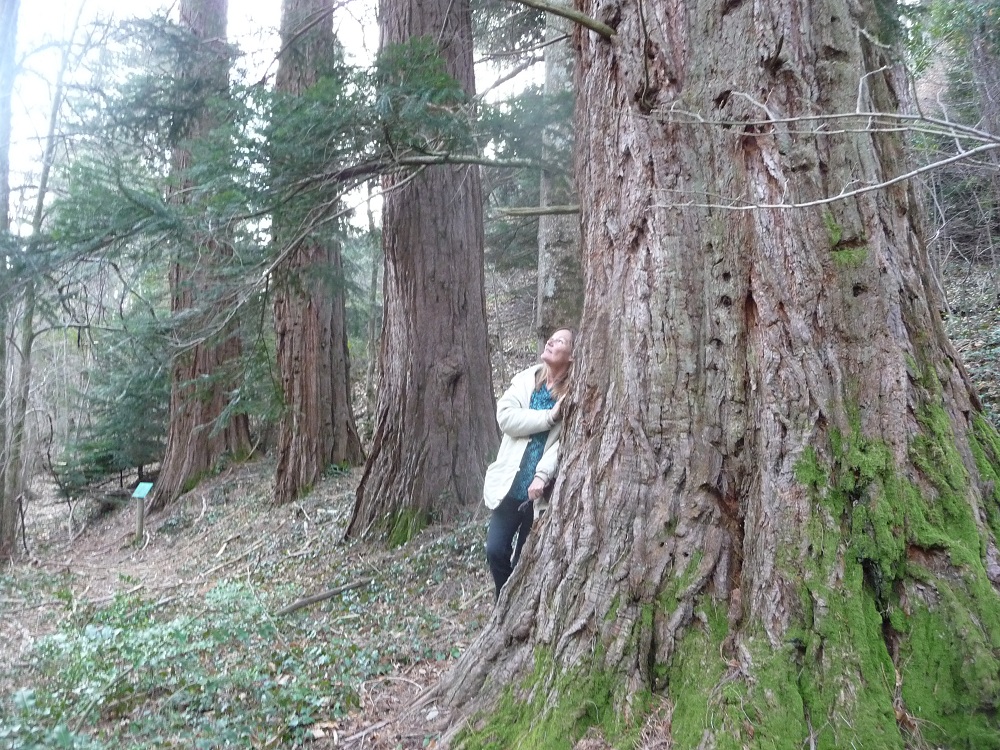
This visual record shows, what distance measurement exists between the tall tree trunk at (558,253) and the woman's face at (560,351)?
1.98 m

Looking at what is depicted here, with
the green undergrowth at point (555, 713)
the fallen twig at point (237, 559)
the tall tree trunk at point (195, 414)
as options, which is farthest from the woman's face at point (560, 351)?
the tall tree trunk at point (195, 414)

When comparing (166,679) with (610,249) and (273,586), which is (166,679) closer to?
(273,586)

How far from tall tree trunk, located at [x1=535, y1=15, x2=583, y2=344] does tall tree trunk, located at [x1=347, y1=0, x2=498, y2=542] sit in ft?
2.96

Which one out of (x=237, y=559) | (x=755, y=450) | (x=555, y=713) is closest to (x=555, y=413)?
(x=755, y=450)

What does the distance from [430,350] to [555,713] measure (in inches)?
183

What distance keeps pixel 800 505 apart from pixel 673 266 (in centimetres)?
111

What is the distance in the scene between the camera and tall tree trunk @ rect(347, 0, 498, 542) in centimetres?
714

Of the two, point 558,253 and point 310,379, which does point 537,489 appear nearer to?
point 558,253

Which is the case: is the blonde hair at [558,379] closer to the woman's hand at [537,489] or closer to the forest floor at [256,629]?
the woman's hand at [537,489]

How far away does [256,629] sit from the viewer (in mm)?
5121

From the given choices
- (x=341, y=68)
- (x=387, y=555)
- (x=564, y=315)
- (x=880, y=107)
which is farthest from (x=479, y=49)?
(x=880, y=107)

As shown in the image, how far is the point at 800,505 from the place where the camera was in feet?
9.20

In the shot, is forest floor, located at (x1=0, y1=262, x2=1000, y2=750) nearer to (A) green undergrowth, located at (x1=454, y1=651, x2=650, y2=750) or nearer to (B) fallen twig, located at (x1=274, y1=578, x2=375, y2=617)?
(B) fallen twig, located at (x1=274, y1=578, x2=375, y2=617)

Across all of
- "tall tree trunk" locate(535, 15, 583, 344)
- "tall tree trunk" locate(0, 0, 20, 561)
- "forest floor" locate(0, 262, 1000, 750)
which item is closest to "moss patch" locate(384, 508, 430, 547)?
"forest floor" locate(0, 262, 1000, 750)
